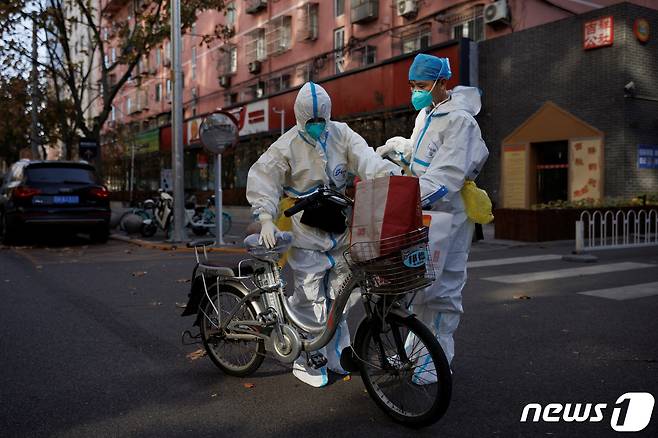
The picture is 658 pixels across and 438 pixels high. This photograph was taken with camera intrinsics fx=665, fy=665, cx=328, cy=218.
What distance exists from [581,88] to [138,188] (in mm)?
33538

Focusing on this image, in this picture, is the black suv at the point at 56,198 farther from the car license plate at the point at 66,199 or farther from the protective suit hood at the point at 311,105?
the protective suit hood at the point at 311,105

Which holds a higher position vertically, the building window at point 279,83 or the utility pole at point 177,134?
the building window at point 279,83

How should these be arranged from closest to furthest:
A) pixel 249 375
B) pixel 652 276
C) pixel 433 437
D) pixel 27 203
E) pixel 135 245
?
pixel 433 437 → pixel 249 375 → pixel 652 276 → pixel 27 203 → pixel 135 245

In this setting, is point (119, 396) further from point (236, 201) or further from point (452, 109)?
point (236, 201)

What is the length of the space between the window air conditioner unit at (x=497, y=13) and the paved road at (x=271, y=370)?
13460mm

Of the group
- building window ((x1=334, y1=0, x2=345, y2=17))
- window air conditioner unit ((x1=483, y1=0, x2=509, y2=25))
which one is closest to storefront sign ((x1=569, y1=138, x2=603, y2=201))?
window air conditioner unit ((x1=483, y1=0, x2=509, y2=25))

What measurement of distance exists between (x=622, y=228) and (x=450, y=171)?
492 inches

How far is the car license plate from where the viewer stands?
13.1 meters

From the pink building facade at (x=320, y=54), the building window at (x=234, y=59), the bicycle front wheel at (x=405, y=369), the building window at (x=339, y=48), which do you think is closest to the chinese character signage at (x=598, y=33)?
the pink building facade at (x=320, y=54)

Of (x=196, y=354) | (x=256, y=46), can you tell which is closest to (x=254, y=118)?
(x=256, y=46)

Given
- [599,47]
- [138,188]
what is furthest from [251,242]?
[138,188]

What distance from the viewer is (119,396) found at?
3.91 m

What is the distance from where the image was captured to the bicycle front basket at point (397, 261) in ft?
9.93

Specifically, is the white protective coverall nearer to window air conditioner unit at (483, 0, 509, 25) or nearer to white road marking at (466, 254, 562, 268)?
white road marking at (466, 254, 562, 268)
